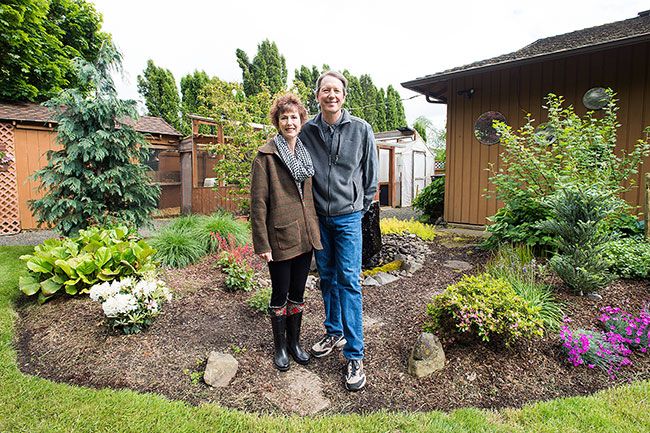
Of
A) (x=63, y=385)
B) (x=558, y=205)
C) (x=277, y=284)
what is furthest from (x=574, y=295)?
(x=63, y=385)

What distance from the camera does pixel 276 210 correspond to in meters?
2.00

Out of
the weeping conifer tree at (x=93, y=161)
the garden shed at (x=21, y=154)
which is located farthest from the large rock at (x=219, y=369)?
the garden shed at (x=21, y=154)

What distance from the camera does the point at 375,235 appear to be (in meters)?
4.30

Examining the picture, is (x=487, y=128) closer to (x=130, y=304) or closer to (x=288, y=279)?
(x=288, y=279)

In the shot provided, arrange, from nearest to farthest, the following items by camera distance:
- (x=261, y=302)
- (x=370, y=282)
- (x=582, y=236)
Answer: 1. (x=582, y=236)
2. (x=261, y=302)
3. (x=370, y=282)

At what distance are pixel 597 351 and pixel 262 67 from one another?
1581cm

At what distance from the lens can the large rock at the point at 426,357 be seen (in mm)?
2145

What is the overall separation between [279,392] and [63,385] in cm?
126

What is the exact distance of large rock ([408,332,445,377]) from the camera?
2145 millimetres

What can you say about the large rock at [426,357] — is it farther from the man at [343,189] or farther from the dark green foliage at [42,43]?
the dark green foliage at [42,43]

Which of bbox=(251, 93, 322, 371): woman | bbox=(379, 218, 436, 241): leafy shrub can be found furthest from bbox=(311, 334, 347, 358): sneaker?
bbox=(379, 218, 436, 241): leafy shrub

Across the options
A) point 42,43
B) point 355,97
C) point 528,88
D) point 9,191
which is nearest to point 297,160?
point 528,88

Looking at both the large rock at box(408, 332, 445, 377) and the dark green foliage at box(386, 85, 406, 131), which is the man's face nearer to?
the large rock at box(408, 332, 445, 377)

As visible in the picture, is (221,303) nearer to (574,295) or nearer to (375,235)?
(375,235)
